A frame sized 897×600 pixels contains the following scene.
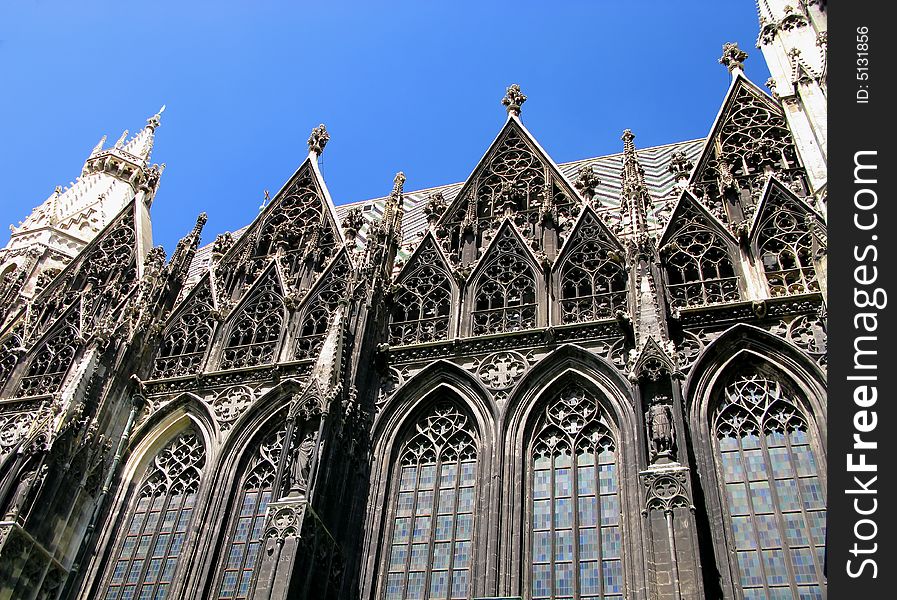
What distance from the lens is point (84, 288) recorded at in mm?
23547

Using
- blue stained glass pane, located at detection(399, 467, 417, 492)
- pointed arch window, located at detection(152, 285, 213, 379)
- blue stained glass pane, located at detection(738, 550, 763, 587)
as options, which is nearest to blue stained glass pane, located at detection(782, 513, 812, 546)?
blue stained glass pane, located at detection(738, 550, 763, 587)

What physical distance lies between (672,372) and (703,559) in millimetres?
3071

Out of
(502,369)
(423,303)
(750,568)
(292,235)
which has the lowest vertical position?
(750,568)

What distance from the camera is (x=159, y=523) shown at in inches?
658

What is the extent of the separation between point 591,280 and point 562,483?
504cm

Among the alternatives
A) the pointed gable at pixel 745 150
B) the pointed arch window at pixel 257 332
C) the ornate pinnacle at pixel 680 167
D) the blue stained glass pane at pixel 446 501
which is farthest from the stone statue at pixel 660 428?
the pointed arch window at pixel 257 332

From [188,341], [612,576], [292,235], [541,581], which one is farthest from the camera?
[292,235]

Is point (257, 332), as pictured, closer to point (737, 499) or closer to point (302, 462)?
point (302, 462)

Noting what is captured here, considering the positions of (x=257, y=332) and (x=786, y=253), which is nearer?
(x=786, y=253)

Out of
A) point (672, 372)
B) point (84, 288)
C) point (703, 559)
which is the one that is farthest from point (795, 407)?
point (84, 288)

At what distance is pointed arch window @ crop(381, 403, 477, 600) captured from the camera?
1426 cm

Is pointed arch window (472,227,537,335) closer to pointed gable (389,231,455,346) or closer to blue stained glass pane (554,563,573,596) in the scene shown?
pointed gable (389,231,455,346)

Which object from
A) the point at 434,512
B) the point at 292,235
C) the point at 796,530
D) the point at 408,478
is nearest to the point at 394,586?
the point at 434,512
